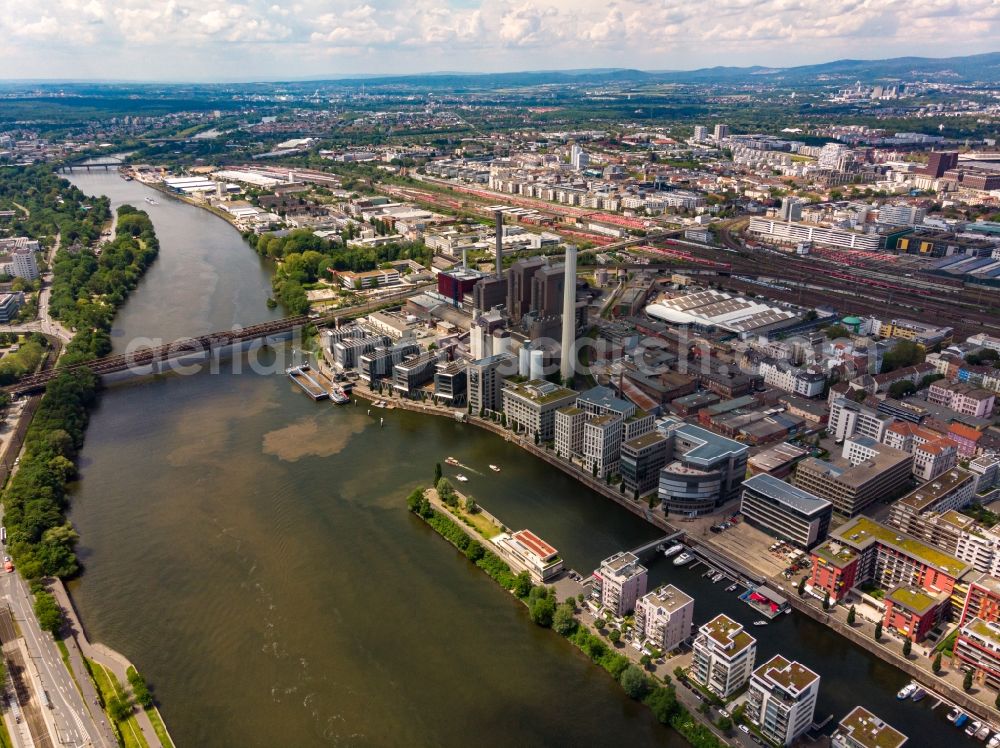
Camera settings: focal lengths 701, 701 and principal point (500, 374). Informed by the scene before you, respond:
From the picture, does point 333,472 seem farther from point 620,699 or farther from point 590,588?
point 620,699

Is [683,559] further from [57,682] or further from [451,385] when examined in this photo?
[57,682]

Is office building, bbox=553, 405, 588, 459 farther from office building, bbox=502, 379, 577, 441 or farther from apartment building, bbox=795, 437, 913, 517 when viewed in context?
apartment building, bbox=795, 437, 913, 517

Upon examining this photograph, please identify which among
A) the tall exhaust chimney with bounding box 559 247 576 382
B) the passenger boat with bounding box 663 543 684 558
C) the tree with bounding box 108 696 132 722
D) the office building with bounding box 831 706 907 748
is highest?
the tall exhaust chimney with bounding box 559 247 576 382

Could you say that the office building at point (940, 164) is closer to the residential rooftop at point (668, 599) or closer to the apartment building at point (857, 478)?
the apartment building at point (857, 478)

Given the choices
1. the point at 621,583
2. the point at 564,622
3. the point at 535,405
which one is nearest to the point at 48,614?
the point at 564,622

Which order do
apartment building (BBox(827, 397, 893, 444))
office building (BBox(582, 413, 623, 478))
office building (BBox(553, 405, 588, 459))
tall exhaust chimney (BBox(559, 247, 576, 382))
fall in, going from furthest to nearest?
tall exhaust chimney (BBox(559, 247, 576, 382))
apartment building (BBox(827, 397, 893, 444))
office building (BBox(553, 405, 588, 459))
office building (BBox(582, 413, 623, 478))

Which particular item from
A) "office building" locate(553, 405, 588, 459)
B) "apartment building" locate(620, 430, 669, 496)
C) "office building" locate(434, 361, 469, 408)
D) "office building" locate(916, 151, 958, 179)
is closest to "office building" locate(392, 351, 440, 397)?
"office building" locate(434, 361, 469, 408)

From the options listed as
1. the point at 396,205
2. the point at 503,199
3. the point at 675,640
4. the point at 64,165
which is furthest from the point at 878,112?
the point at 675,640

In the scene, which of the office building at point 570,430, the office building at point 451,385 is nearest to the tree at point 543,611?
the office building at point 570,430
